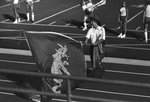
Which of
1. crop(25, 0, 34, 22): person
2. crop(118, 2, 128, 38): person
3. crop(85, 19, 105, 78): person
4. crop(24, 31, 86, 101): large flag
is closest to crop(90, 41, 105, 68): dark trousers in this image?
crop(85, 19, 105, 78): person

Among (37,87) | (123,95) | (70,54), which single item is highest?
(70,54)

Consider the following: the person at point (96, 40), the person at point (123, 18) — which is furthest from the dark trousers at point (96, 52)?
the person at point (123, 18)

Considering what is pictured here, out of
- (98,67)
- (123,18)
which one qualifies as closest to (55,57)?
(98,67)

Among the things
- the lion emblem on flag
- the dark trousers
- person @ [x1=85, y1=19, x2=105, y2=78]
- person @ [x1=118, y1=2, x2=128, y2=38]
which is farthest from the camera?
person @ [x1=118, y1=2, x2=128, y2=38]

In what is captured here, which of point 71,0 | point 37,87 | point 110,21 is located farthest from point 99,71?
point 71,0

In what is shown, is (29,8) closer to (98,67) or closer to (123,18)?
(123,18)

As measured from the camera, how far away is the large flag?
754 cm

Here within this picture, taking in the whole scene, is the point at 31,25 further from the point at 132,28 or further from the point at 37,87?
the point at 37,87

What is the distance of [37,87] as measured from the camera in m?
8.00

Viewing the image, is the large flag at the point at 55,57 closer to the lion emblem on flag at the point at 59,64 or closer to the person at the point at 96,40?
the lion emblem on flag at the point at 59,64

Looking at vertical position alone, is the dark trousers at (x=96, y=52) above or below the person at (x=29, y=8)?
below

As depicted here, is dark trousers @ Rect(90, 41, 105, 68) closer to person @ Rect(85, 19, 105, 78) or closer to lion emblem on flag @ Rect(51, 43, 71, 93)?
person @ Rect(85, 19, 105, 78)

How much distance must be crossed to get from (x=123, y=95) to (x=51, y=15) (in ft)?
45.8

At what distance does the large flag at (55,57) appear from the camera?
7543 mm
